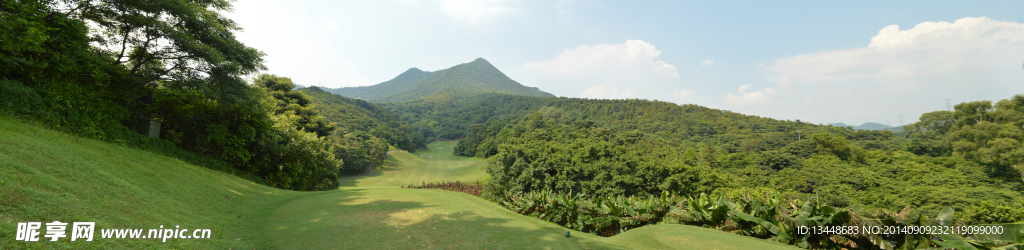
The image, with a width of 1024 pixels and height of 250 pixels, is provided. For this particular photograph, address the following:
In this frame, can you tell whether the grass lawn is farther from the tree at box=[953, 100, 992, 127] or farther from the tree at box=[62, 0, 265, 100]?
the tree at box=[953, 100, 992, 127]

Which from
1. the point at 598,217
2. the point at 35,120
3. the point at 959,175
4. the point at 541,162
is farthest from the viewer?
the point at 959,175

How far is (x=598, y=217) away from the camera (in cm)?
998

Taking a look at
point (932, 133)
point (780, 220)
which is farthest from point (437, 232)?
point (932, 133)

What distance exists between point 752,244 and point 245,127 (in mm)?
19785

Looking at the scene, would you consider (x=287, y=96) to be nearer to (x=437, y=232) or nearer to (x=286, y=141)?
(x=286, y=141)

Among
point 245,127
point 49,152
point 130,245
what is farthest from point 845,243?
point 245,127

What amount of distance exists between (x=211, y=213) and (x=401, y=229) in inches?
157

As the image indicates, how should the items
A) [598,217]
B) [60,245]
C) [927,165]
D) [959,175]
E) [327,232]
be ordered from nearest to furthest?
[60,245], [327,232], [598,217], [959,175], [927,165]

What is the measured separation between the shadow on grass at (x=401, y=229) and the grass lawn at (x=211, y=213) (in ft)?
0.07

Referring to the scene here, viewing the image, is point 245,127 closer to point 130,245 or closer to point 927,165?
point 130,245

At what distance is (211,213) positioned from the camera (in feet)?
23.4

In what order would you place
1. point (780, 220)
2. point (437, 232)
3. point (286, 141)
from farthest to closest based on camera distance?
1. point (286, 141)
2. point (780, 220)
3. point (437, 232)

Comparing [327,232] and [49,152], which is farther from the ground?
[49,152]

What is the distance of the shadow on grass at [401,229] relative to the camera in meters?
6.09
